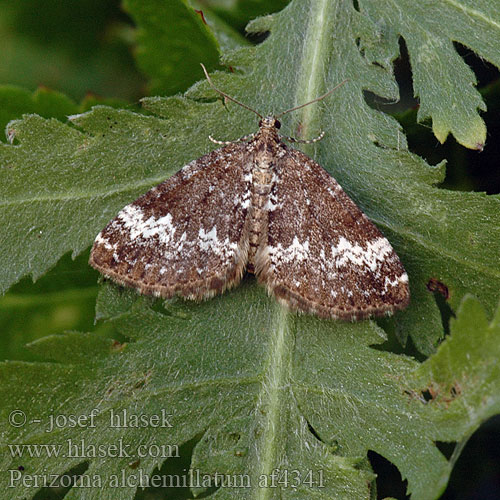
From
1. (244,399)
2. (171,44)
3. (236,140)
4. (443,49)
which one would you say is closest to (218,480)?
(244,399)

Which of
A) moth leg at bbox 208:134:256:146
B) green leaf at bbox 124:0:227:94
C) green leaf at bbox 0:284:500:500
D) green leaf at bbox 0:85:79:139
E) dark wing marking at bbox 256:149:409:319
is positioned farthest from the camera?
green leaf at bbox 0:85:79:139

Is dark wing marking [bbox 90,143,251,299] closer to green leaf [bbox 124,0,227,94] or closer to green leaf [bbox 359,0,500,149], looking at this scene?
green leaf [bbox 124,0,227,94]

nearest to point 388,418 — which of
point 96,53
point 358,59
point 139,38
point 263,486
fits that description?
point 263,486

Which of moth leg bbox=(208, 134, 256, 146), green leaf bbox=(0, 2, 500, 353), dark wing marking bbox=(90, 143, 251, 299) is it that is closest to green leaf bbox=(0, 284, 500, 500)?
dark wing marking bbox=(90, 143, 251, 299)

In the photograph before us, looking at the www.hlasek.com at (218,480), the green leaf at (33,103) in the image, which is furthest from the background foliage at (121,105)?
the www.hlasek.com at (218,480)

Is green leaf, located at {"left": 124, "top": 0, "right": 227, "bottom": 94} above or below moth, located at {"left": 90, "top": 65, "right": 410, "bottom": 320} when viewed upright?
above

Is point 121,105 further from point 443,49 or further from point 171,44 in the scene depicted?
point 443,49

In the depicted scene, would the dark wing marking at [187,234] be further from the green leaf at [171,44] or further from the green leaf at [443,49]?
the green leaf at [443,49]
